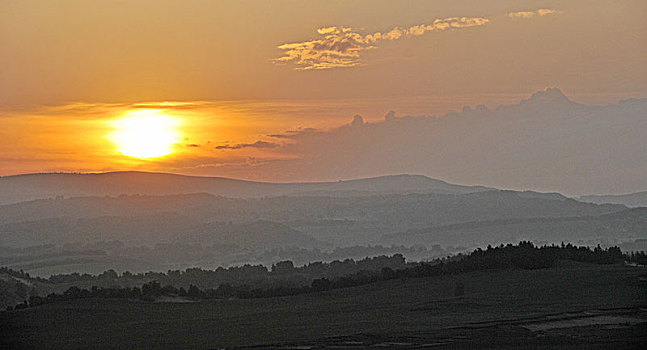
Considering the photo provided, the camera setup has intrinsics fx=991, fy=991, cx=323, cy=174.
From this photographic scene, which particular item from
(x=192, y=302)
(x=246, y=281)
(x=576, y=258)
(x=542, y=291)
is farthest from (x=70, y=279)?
(x=542, y=291)

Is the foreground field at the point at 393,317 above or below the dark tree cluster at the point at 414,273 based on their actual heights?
below

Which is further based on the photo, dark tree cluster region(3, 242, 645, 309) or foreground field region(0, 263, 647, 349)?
dark tree cluster region(3, 242, 645, 309)

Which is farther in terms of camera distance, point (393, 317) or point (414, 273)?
point (414, 273)

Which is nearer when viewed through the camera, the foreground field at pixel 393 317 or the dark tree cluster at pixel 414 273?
the foreground field at pixel 393 317

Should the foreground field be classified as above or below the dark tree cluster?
below

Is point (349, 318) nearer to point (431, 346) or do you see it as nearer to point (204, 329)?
point (204, 329)

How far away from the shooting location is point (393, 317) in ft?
160

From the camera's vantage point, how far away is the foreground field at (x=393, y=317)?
39438 mm

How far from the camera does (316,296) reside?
63406mm

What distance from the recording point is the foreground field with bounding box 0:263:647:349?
3944 centimetres

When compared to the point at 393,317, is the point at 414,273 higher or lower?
higher

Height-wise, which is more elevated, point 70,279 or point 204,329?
point 70,279

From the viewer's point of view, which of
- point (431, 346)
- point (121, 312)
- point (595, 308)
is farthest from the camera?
point (121, 312)

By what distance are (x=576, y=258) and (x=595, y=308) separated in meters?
25.0
